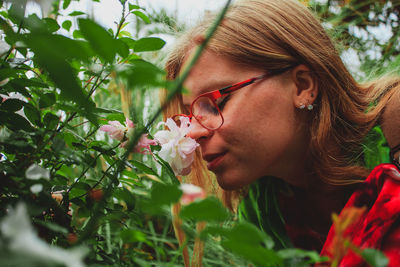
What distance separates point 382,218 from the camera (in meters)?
0.67

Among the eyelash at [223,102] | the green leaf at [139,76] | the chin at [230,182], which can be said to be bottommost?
the chin at [230,182]

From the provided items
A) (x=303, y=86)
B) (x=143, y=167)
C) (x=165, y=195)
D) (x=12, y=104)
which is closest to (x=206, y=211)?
(x=165, y=195)

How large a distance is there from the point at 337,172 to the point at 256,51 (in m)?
0.51

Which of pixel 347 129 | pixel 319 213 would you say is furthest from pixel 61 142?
pixel 319 213

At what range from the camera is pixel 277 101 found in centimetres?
97

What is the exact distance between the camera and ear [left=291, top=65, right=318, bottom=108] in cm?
101

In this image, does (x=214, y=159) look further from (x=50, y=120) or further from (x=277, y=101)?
(x=50, y=120)

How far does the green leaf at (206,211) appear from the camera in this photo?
238mm

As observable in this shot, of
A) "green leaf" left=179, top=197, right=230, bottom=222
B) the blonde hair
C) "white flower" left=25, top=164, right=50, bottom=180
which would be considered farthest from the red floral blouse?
"white flower" left=25, top=164, right=50, bottom=180

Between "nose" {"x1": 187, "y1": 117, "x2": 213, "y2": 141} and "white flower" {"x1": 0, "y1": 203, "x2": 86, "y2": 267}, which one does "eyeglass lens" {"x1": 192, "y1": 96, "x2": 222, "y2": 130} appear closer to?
"nose" {"x1": 187, "y1": 117, "x2": 213, "y2": 141}

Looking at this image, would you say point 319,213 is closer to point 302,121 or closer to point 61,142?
point 302,121

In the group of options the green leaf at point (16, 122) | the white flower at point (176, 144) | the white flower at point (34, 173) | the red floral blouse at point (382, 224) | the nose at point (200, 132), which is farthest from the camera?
the nose at point (200, 132)

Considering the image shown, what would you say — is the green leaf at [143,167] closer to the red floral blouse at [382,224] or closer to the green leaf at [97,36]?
the green leaf at [97,36]

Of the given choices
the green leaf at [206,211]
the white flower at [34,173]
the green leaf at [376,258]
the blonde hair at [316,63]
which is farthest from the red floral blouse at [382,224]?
the white flower at [34,173]
